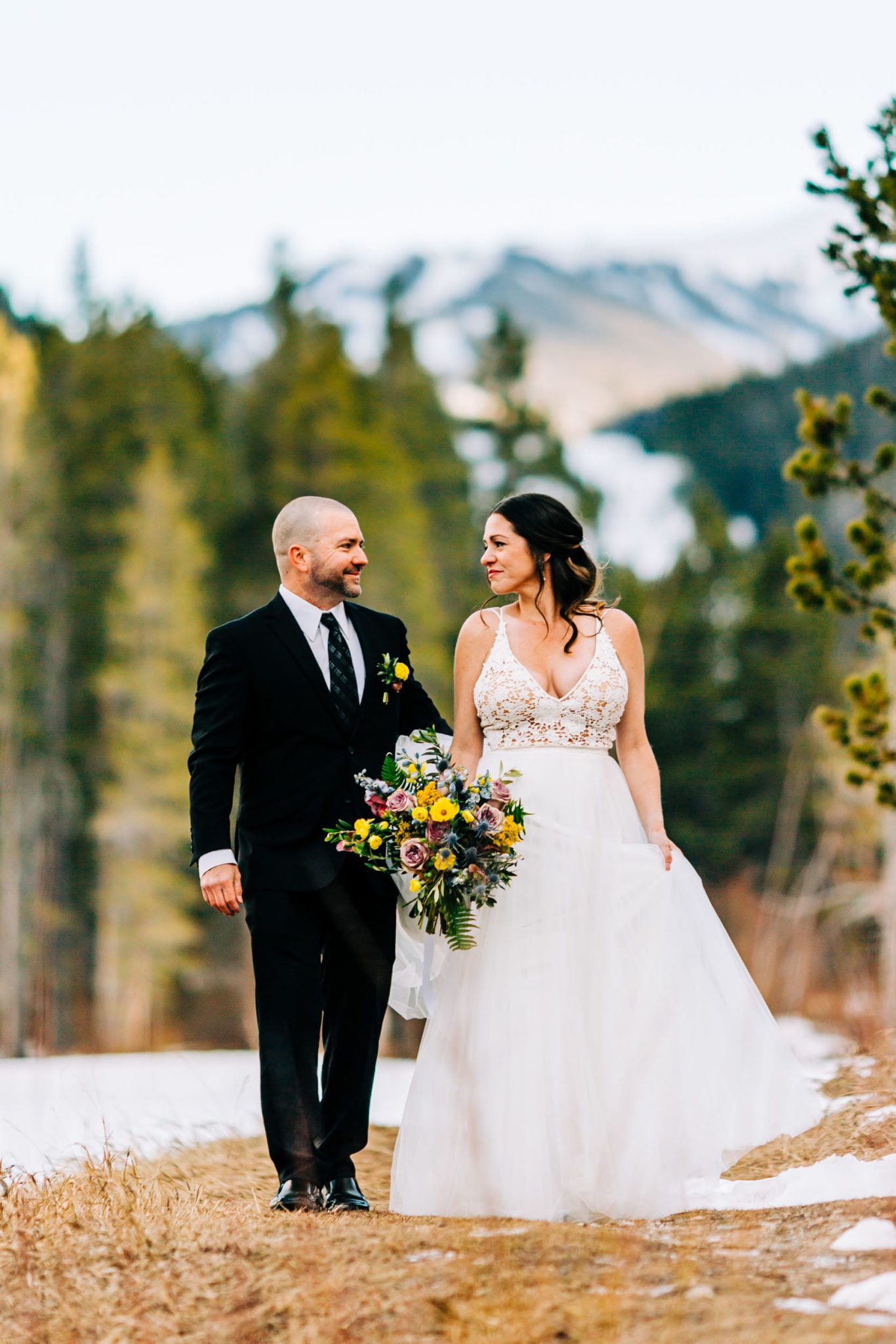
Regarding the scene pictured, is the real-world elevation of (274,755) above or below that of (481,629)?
below

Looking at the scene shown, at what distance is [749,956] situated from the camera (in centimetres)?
1595

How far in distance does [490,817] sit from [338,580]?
99cm

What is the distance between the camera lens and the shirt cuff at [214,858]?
180 inches

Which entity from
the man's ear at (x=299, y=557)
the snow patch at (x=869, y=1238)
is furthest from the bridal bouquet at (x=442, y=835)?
the snow patch at (x=869, y=1238)

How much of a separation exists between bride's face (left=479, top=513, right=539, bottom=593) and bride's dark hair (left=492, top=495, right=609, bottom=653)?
0.07ft

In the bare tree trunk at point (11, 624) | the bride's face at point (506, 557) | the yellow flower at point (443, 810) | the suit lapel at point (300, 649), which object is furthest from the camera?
the bare tree trunk at point (11, 624)

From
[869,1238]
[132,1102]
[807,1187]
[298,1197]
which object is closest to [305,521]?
[298,1197]

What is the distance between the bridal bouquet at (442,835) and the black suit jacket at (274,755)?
18 cm

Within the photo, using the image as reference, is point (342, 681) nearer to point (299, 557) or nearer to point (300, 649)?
point (300, 649)

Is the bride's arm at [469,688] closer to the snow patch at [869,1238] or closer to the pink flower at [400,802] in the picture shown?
the pink flower at [400,802]

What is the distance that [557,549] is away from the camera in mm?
5055

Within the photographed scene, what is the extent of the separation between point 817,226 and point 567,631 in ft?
622

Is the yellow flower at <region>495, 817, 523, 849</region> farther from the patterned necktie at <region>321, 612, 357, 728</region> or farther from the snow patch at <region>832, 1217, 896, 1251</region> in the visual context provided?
the snow patch at <region>832, 1217, 896, 1251</region>

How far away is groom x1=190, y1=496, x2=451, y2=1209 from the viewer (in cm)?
466
